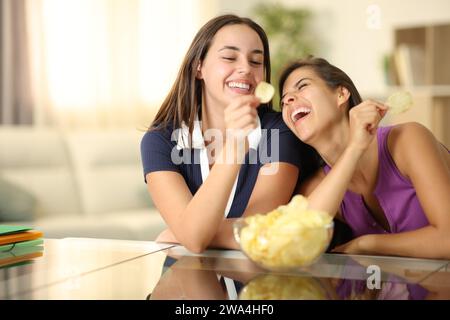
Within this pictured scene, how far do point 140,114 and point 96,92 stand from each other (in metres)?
0.42

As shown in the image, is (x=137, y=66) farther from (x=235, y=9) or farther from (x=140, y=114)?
(x=235, y=9)

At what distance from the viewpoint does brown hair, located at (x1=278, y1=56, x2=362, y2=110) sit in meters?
1.51

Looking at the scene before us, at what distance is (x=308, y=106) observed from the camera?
4.76 ft

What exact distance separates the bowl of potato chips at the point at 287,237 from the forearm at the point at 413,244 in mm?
316

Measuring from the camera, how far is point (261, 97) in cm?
123

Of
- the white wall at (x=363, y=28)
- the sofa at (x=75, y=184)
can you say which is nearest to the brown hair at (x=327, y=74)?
the sofa at (x=75, y=184)

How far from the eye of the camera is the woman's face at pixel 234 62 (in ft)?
5.00

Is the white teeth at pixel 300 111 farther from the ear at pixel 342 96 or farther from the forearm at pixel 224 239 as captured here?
the forearm at pixel 224 239

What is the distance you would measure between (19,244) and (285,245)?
65cm

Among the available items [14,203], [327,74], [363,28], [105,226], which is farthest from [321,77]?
[363,28]

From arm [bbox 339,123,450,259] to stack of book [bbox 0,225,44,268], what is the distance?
2.07 ft

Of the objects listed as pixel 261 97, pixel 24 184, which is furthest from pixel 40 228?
pixel 261 97

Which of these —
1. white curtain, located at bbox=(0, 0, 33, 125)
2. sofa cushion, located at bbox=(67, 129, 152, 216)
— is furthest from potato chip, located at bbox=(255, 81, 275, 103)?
white curtain, located at bbox=(0, 0, 33, 125)

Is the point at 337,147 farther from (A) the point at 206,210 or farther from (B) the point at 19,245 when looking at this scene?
(B) the point at 19,245
